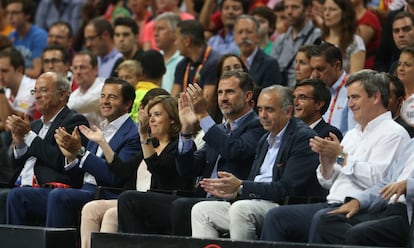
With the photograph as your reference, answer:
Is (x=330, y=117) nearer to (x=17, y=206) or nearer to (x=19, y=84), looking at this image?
(x=17, y=206)

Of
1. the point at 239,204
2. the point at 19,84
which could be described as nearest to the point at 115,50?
the point at 19,84

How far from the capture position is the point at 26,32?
1488 centimetres

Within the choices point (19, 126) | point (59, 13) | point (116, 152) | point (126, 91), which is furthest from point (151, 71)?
point (59, 13)

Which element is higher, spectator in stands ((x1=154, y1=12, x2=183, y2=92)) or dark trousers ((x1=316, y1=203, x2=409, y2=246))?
spectator in stands ((x1=154, y1=12, x2=183, y2=92))

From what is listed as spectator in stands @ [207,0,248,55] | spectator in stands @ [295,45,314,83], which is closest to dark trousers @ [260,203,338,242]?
spectator in stands @ [295,45,314,83]

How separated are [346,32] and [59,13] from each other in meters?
6.09

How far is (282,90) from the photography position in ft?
28.5

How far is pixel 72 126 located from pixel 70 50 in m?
4.58

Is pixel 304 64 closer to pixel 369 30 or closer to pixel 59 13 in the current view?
pixel 369 30

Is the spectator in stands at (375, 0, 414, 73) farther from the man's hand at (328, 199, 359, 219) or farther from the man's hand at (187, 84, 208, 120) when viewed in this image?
the man's hand at (328, 199, 359, 219)

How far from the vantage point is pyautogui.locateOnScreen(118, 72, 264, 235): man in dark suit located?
8789 mm

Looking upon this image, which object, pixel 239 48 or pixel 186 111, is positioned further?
pixel 239 48

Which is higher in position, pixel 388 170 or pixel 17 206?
pixel 388 170

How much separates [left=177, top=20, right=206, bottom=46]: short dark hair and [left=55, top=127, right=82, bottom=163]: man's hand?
8.81 feet
